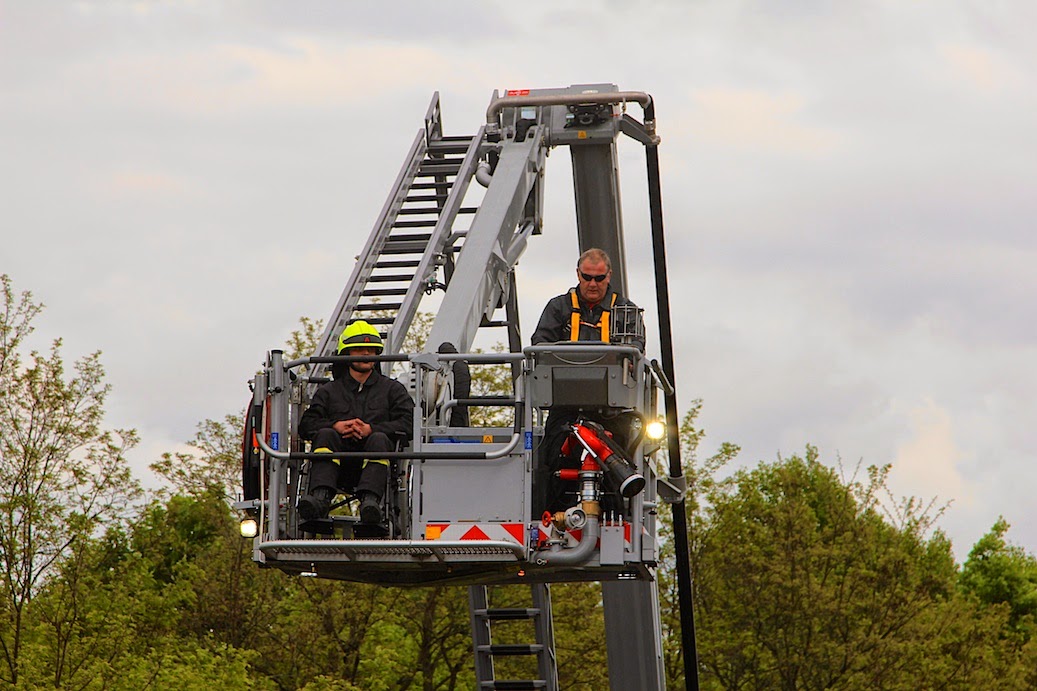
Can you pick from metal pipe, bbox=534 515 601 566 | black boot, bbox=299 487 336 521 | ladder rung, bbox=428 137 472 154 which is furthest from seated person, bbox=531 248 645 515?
ladder rung, bbox=428 137 472 154

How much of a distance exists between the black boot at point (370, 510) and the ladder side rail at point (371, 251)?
76.0 inches

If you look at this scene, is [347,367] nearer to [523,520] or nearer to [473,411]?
[523,520]

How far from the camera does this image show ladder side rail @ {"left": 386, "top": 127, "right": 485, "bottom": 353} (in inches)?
544

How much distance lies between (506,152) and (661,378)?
12.6ft

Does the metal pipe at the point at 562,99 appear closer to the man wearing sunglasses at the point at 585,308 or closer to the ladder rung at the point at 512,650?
the man wearing sunglasses at the point at 585,308

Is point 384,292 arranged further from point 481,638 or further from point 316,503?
point 481,638

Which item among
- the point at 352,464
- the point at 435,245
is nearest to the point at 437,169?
the point at 435,245

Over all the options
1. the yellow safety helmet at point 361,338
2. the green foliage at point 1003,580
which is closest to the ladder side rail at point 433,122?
the yellow safety helmet at point 361,338

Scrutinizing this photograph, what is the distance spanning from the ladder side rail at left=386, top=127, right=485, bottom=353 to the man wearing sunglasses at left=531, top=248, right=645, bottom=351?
5.90ft

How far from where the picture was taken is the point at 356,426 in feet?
37.7

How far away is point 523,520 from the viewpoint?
444 inches

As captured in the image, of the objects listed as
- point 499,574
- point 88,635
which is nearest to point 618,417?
point 499,574

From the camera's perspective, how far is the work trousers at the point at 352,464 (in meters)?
11.4

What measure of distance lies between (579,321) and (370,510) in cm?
193
